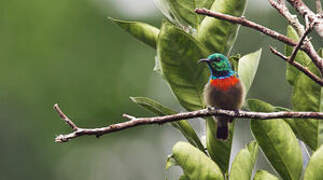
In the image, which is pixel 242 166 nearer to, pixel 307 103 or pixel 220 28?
pixel 307 103

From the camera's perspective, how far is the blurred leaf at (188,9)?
2.53 metres

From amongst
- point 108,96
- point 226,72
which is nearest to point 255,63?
point 226,72

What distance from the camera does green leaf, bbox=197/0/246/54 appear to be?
7.84ft

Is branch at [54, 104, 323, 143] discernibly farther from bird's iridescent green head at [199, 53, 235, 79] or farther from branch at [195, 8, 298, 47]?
bird's iridescent green head at [199, 53, 235, 79]

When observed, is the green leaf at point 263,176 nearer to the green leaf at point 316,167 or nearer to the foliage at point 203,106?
the foliage at point 203,106

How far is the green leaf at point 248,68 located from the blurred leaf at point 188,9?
27 cm

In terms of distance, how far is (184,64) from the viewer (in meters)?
2.32

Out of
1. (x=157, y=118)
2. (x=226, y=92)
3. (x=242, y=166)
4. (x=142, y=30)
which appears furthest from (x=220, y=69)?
(x=157, y=118)

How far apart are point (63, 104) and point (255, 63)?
45.8 feet

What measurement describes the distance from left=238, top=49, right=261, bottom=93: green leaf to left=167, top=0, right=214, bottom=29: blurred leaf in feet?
0.88

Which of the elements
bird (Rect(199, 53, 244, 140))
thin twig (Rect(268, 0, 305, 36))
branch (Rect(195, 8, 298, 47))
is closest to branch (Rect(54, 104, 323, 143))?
branch (Rect(195, 8, 298, 47))

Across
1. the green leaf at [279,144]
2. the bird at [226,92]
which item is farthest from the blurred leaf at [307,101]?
the bird at [226,92]

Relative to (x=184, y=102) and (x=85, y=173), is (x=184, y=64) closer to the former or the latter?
(x=184, y=102)

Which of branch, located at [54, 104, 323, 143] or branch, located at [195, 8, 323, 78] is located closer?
branch, located at [54, 104, 323, 143]
